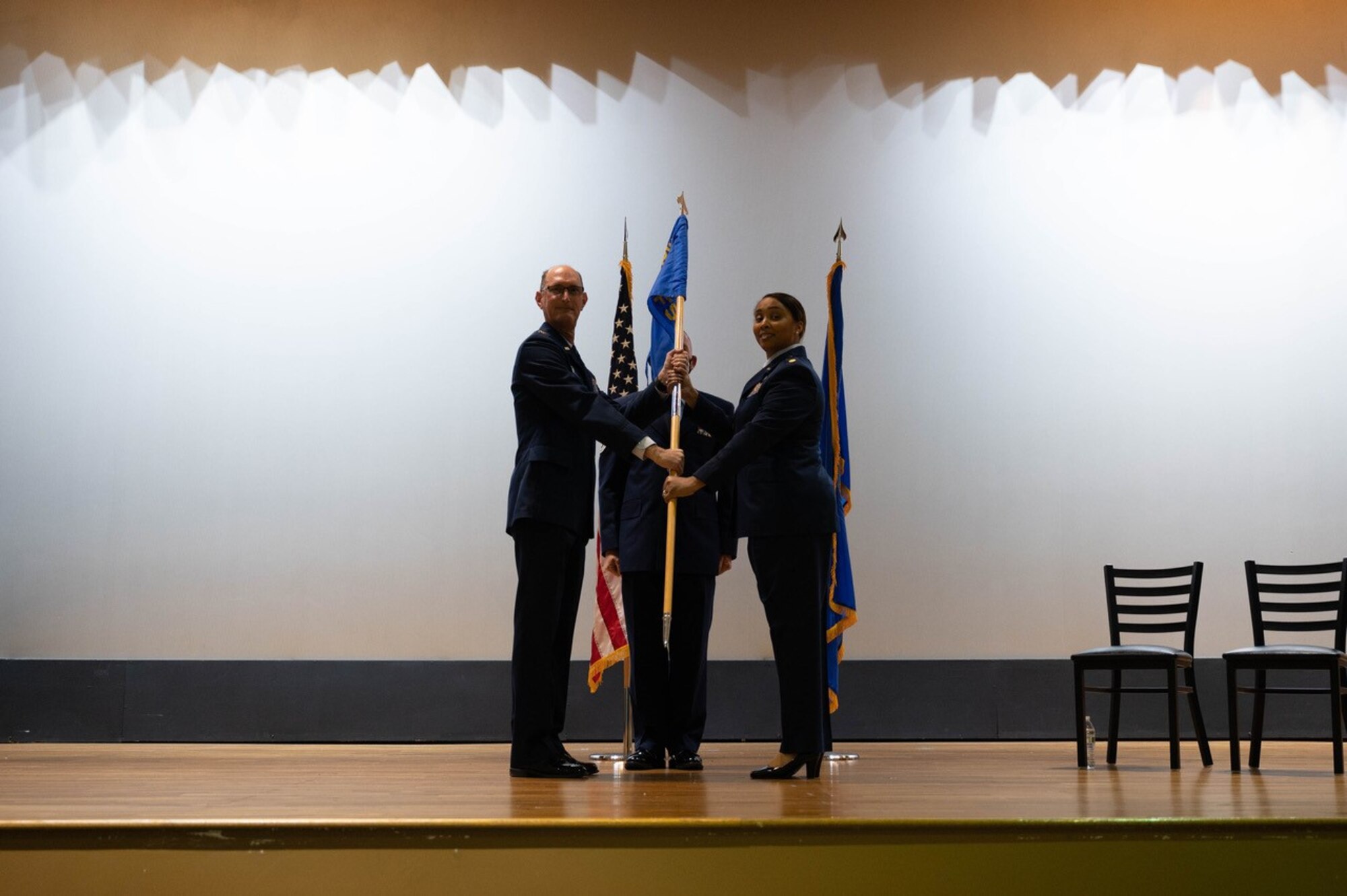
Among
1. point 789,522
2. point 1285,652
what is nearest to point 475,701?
point 789,522

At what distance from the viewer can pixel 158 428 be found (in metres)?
5.77

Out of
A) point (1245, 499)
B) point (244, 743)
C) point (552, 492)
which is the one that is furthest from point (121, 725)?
point (1245, 499)

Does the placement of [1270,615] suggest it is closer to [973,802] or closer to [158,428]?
[973,802]

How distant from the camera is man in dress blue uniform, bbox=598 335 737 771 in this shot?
3.76 meters

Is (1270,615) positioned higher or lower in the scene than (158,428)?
lower

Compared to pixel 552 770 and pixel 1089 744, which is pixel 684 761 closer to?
pixel 552 770

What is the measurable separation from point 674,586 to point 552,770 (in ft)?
2.42

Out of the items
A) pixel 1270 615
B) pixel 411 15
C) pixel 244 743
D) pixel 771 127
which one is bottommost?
pixel 244 743

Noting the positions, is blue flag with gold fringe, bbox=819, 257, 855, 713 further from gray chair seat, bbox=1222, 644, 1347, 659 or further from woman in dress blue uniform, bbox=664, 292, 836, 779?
gray chair seat, bbox=1222, 644, 1347, 659

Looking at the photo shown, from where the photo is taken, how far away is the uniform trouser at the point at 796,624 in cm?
331

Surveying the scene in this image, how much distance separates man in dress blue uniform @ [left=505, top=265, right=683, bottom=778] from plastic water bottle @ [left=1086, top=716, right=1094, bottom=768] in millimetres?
1706

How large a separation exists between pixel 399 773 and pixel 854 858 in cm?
197

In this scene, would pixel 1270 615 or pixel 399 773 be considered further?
pixel 1270 615

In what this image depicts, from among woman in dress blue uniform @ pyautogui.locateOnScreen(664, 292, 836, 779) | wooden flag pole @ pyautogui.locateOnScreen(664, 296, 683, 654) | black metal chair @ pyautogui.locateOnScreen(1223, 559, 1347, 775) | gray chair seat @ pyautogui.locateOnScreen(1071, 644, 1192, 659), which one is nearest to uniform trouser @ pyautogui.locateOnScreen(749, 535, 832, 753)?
woman in dress blue uniform @ pyautogui.locateOnScreen(664, 292, 836, 779)
